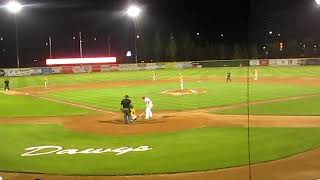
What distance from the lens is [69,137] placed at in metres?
20.5

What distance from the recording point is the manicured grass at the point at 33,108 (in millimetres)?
29928

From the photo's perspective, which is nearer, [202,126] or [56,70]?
[202,126]

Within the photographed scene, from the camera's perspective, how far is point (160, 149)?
688 inches

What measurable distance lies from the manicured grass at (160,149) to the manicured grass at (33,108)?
7.24 metres

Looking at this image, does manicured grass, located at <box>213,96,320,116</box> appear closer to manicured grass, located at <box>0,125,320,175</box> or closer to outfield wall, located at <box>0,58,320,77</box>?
manicured grass, located at <box>0,125,320,175</box>

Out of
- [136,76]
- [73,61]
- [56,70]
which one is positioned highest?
[73,61]

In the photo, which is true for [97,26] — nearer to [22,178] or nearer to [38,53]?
[38,53]

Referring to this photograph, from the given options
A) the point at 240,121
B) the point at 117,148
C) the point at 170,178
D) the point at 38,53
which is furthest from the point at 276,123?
the point at 38,53

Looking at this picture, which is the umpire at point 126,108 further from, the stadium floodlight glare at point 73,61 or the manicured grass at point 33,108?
the stadium floodlight glare at point 73,61

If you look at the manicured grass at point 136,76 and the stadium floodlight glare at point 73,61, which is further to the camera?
the stadium floodlight glare at point 73,61

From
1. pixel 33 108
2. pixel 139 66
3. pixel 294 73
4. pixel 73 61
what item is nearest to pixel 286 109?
pixel 33 108

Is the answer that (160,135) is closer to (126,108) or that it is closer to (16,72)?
(126,108)

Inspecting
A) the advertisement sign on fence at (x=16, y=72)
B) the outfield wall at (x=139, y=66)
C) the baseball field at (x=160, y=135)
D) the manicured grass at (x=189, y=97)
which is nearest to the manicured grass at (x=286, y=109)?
the baseball field at (x=160, y=135)

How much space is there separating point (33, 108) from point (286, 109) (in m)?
18.2
